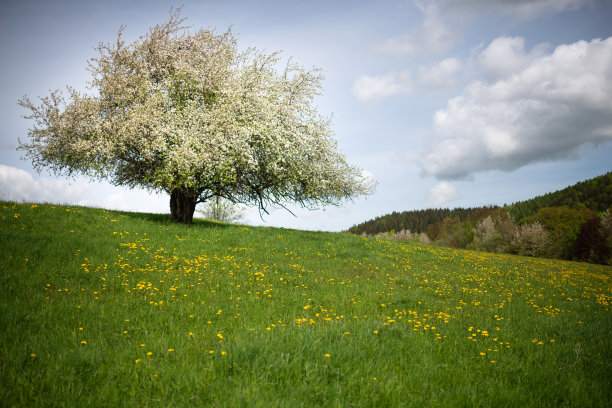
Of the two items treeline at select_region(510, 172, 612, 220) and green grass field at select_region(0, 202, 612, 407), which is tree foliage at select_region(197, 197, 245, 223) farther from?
treeline at select_region(510, 172, 612, 220)

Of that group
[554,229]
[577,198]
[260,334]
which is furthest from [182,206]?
[577,198]

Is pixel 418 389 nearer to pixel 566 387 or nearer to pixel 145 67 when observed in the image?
pixel 566 387

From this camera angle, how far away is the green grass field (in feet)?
14.2

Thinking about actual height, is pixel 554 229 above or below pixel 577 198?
below

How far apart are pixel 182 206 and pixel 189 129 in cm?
622

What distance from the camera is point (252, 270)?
40.5 feet

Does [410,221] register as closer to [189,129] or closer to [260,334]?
[189,129]

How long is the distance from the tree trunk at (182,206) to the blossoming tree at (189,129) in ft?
0.24

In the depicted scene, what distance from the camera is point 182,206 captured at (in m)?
22.8

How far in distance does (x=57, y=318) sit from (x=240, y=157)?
44.4 feet

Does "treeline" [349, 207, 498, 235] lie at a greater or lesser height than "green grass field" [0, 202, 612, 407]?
greater

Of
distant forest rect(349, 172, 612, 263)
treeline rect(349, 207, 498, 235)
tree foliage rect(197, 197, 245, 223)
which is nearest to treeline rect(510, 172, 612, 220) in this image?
distant forest rect(349, 172, 612, 263)

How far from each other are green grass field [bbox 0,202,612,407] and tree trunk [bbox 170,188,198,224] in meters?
7.58

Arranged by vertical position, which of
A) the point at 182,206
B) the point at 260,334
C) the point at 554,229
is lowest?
the point at 260,334
